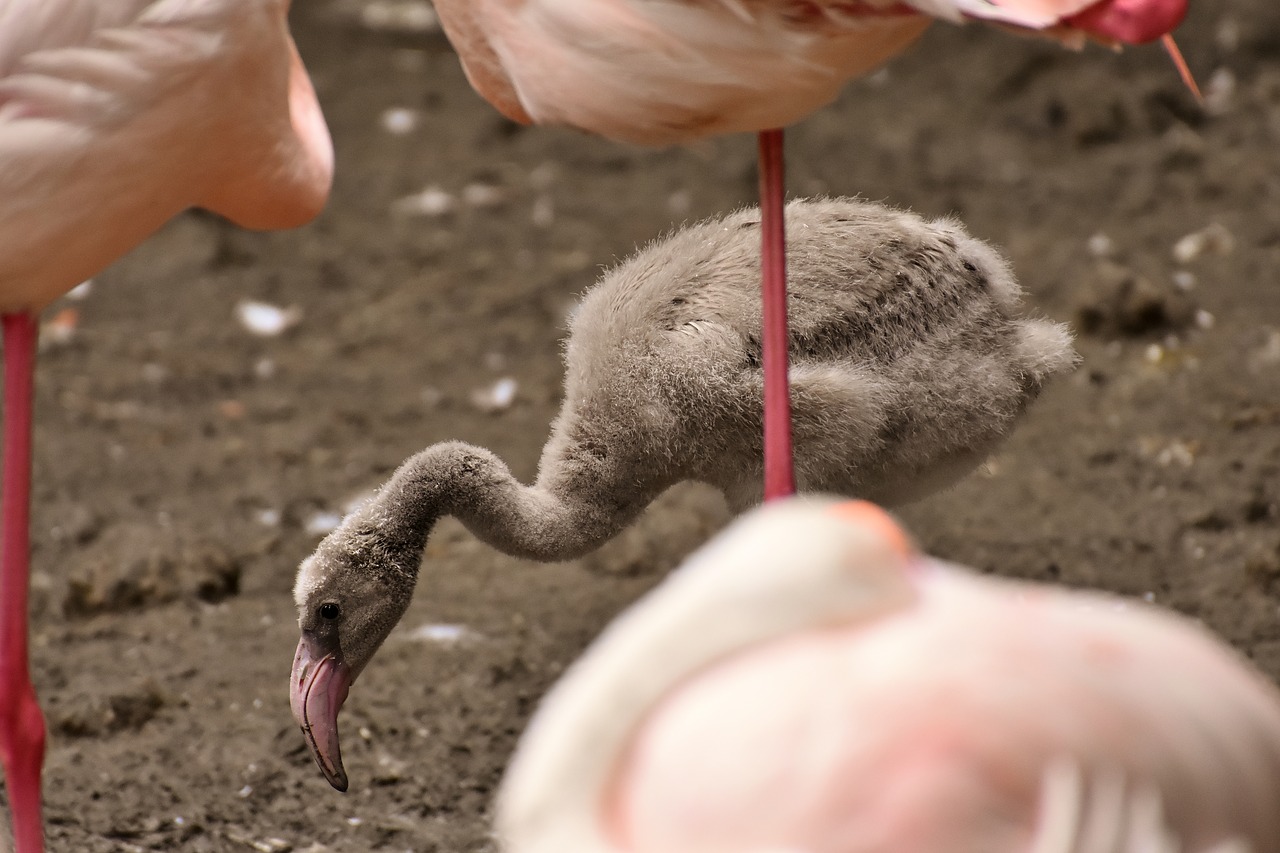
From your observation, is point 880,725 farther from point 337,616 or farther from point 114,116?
point 337,616

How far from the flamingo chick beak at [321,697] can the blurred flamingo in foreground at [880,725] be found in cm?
125

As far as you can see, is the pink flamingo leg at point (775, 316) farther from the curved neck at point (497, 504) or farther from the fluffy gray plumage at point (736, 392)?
the curved neck at point (497, 504)

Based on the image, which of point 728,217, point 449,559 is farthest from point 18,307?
point 449,559

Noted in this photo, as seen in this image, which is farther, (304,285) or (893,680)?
(304,285)

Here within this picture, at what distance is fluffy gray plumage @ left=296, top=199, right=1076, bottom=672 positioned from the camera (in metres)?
2.50

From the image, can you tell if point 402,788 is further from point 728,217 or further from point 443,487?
point 728,217

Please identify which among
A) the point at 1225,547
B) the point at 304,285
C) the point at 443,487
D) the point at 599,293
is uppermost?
the point at 599,293

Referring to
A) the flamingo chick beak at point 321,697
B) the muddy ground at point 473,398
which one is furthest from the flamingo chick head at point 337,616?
the muddy ground at point 473,398

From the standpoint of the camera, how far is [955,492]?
12.0ft

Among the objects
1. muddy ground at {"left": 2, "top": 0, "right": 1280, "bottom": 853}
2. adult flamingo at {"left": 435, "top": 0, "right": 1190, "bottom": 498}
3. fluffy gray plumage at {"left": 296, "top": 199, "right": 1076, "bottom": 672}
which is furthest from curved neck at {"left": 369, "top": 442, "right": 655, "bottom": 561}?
adult flamingo at {"left": 435, "top": 0, "right": 1190, "bottom": 498}

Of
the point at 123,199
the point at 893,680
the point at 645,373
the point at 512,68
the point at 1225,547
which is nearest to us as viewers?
the point at 893,680

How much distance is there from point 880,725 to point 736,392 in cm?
121

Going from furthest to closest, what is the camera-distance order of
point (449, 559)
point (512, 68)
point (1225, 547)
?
1. point (449, 559)
2. point (1225, 547)
3. point (512, 68)

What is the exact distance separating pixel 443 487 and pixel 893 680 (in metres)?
1.46
